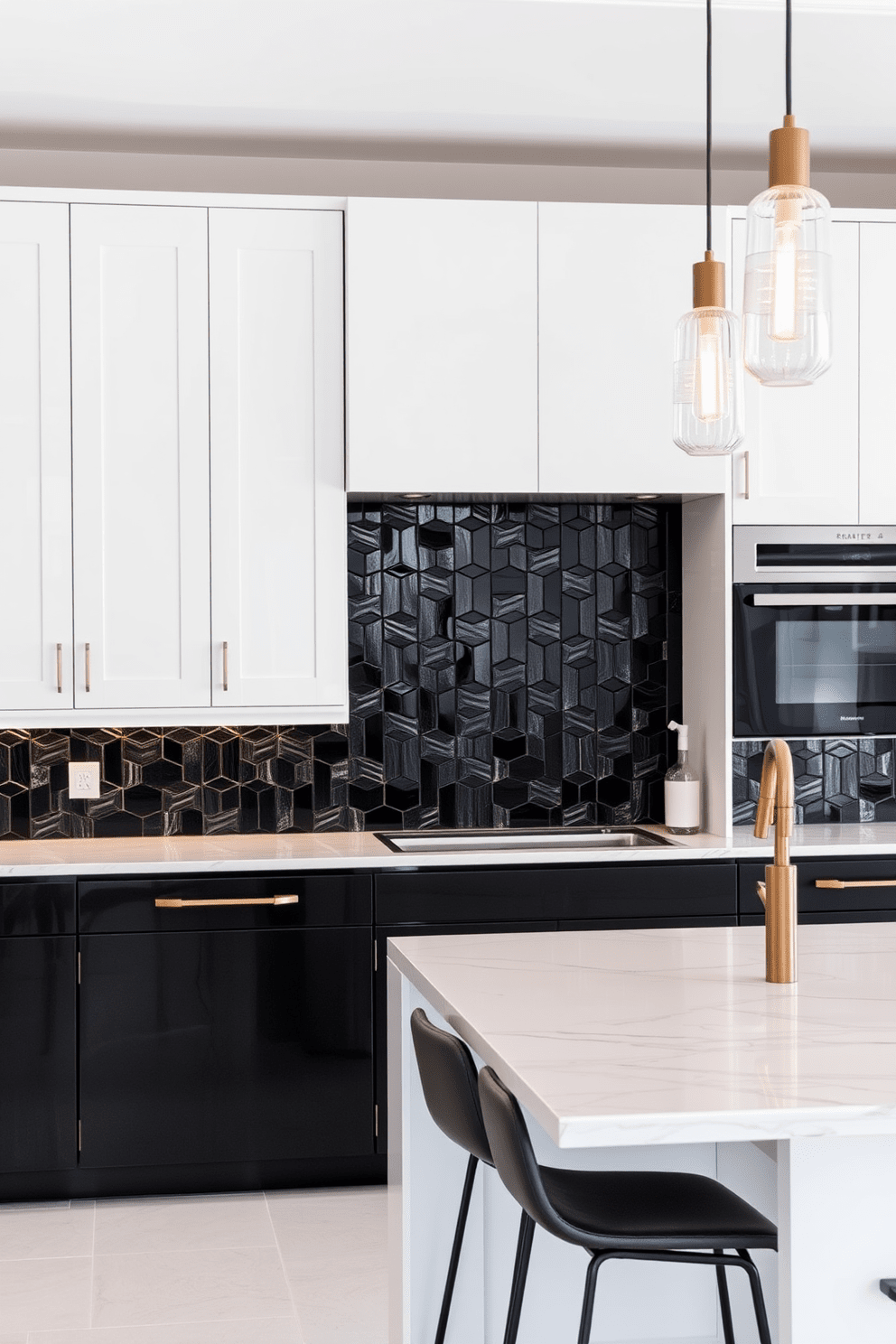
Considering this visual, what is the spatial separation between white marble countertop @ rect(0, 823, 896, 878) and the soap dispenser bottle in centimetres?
6

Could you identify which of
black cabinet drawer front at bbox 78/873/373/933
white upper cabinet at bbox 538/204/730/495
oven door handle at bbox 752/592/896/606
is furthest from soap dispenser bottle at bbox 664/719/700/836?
black cabinet drawer front at bbox 78/873/373/933

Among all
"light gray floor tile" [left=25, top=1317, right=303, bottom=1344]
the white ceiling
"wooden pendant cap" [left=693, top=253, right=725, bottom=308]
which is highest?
the white ceiling

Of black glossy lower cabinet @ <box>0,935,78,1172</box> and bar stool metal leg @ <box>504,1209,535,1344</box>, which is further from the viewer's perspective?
black glossy lower cabinet @ <box>0,935,78,1172</box>

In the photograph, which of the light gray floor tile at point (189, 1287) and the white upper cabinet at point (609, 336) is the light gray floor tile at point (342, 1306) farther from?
the white upper cabinet at point (609, 336)

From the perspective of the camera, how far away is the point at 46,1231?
339cm

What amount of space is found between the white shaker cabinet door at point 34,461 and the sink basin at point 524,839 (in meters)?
1.07

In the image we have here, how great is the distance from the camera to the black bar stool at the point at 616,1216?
1.72 m

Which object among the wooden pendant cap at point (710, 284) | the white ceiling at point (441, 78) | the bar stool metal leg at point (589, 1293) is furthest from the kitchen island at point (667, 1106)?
the white ceiling at point (441, 78)

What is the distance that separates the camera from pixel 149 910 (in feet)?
11.7

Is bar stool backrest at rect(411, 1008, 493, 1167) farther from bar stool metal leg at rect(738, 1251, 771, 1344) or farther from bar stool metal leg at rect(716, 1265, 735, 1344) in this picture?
bar stool metal leg at rect(716, 1265, 735, 1344)

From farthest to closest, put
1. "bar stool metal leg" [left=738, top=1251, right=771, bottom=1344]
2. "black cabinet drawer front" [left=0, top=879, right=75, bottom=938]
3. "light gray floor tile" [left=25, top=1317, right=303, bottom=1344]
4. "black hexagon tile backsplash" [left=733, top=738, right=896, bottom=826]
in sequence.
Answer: "black hexagon tile backsplash" [left=733, top=738, right=896, bottom=826]
"black cabinet drawer front" [left=0, top=879, right=75, bottom=938]
"light gray floor tile" [left=25, top=1317, right=303, bottom=1344]
"bar stool metal leg" [left=738, top=1251, right=771, bottom=1344]

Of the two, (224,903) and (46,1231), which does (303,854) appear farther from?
(46,1231)

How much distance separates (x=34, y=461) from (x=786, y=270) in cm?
253

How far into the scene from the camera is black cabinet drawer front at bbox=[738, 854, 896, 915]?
3.78 meters
